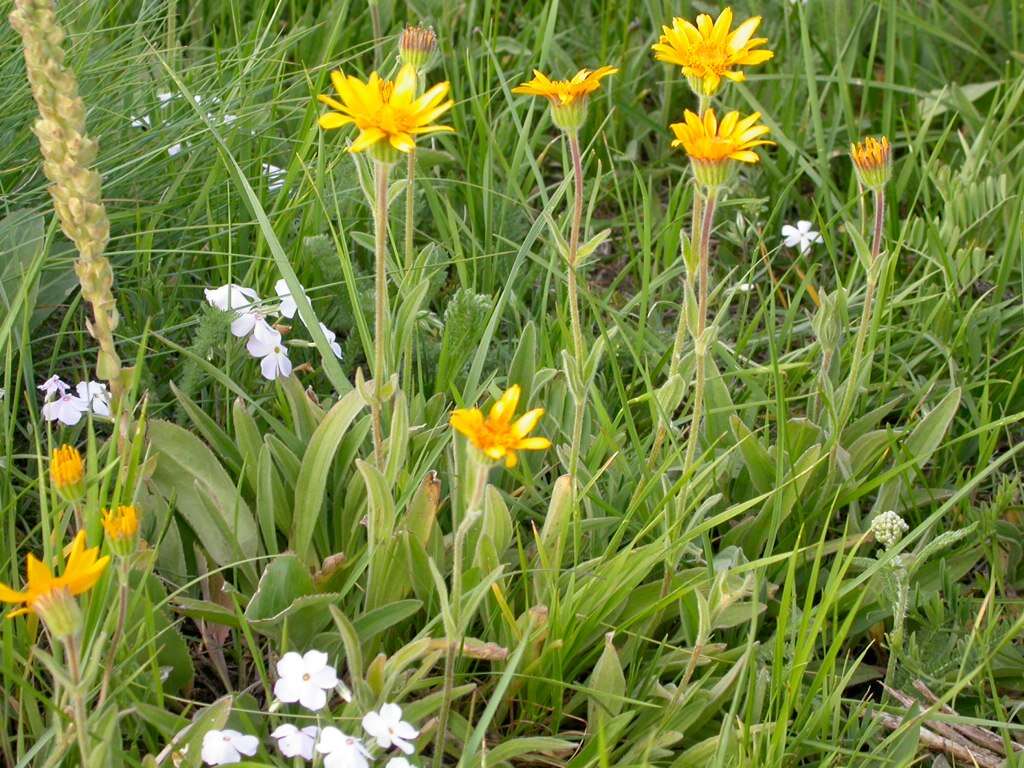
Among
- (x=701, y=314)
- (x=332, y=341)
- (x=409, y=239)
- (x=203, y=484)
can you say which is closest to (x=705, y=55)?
(x=701, y=314)

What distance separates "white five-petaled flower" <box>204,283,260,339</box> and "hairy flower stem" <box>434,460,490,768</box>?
2.39ft

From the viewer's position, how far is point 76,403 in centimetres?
212

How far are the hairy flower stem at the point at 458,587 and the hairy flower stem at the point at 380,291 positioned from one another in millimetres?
227

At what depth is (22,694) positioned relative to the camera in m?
1.69

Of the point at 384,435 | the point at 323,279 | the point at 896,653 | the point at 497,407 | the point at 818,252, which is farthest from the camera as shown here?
the point at 818,252

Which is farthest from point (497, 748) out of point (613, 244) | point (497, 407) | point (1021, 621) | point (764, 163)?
point (764, 163)

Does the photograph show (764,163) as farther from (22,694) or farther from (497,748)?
(22,694)

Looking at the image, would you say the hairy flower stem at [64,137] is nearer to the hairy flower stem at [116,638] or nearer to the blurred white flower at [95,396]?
the hairy flower stem at [116,638]

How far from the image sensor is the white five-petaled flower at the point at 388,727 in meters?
1.56

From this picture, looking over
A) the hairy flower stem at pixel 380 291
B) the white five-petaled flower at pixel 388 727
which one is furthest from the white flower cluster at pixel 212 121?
the white five-petaled flower at pixel 388 727

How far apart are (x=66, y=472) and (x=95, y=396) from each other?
0.66 m

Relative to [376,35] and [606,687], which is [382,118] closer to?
[606,687]

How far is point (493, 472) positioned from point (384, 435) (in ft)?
0.70

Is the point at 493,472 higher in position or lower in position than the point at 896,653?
higher
